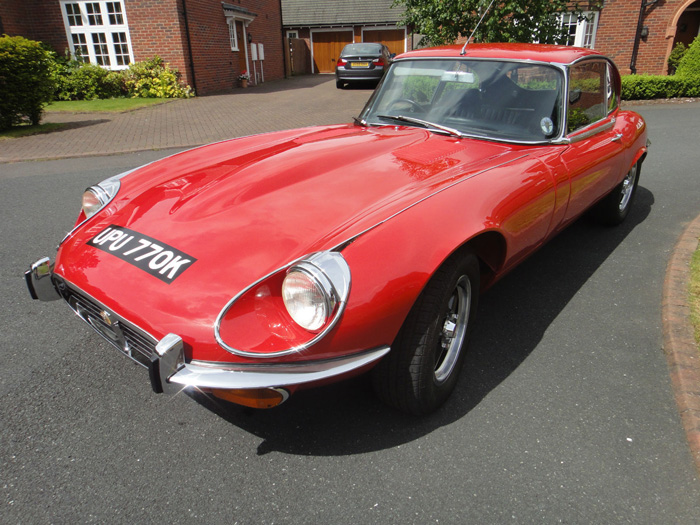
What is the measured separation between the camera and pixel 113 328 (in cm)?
201

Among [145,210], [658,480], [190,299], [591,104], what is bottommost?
[658,480]

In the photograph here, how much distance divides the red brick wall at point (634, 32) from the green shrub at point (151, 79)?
14.3m

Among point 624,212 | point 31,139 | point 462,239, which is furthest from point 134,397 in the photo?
point 31,139

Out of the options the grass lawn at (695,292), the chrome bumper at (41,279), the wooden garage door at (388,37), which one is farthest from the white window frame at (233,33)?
the chrome bumper at (41,279)

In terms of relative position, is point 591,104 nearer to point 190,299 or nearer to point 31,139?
point 190,299

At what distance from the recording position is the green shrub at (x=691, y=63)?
48.2 feet

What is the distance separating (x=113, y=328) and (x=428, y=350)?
1272mm

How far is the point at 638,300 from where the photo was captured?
11.2 feet

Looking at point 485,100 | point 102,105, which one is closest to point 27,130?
point 102,105

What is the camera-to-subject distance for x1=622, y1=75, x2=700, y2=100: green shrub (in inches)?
563

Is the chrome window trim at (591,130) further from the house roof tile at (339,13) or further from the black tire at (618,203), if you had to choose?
the house roof tile at (339,13)

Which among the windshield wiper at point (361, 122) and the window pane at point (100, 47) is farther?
the window pane at point (100, 47)

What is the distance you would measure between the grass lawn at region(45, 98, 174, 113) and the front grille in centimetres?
1185

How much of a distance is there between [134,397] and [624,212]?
448cm
